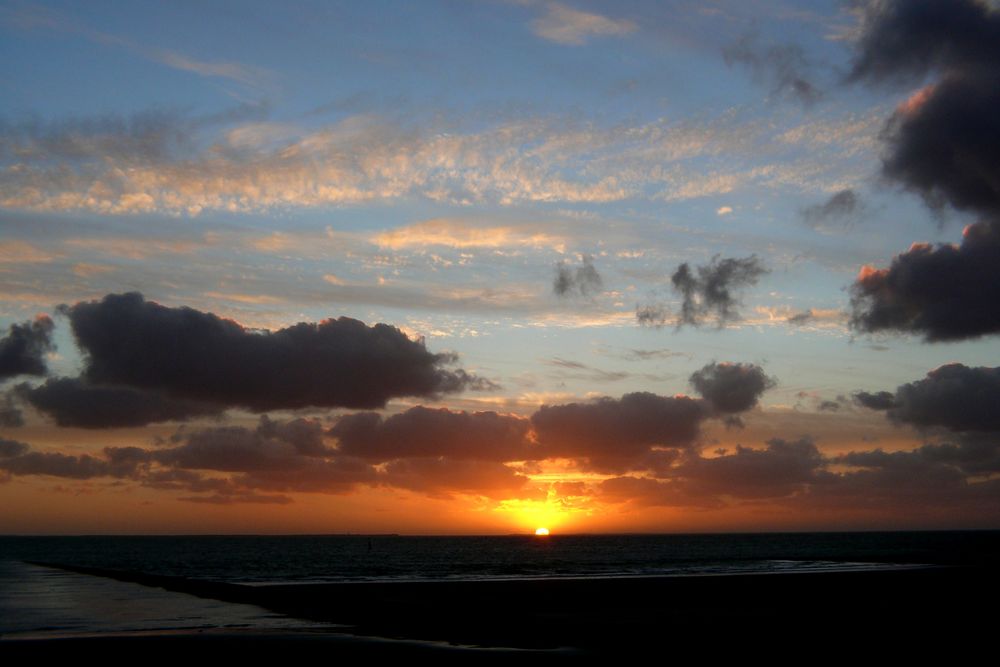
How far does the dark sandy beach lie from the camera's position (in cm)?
2944

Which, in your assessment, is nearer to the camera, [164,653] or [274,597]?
[164,653]

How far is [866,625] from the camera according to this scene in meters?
35.6

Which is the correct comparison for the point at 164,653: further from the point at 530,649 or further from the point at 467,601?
the point at 467,601

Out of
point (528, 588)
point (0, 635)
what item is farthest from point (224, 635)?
point (528, 588)

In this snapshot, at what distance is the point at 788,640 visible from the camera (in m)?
31.4

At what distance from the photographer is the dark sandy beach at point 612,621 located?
96.6 ft

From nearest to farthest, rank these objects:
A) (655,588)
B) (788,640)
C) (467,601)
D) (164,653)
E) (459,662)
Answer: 1. (459,662)
2. (164,653)
3. (788,640)
4. (467,601)
5. (655,588)

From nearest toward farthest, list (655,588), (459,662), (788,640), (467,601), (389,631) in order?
(459,662) → (788,640) → (389,631) → (467,601) → (655,588)

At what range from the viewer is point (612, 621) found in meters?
38.4

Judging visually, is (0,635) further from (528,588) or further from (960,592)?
(960,592)

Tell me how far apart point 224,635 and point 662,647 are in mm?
15898

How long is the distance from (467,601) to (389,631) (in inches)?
621

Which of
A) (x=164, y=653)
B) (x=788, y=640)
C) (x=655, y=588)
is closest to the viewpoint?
(x=164, y=653)

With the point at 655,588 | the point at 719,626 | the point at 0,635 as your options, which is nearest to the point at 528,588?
the point at 655,588
